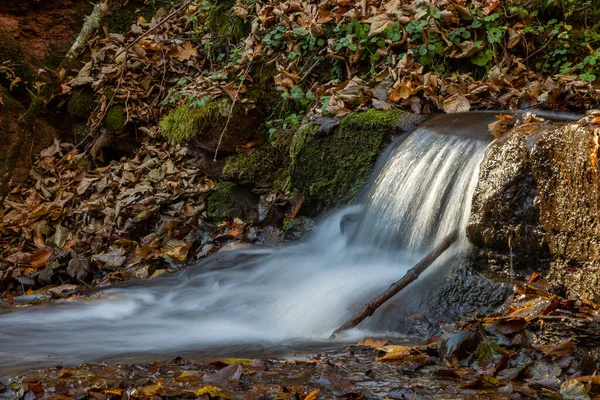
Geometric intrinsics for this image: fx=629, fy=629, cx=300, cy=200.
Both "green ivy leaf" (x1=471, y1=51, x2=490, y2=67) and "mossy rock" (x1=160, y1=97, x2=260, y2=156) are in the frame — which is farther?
"mossy rock" (x1=160, y1=97, x2=260, y2=156)

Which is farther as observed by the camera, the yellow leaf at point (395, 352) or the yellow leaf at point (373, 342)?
the yellow leaf at point (373, 342)

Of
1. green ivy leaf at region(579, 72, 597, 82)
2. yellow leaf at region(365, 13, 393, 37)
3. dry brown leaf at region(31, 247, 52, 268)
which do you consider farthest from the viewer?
dry brown leaf at region(31, 247, 52, 268)

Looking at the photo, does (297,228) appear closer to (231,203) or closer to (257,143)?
(231,203)

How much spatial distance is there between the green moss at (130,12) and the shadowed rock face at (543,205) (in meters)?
7.02

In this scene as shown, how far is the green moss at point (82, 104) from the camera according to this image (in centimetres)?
835

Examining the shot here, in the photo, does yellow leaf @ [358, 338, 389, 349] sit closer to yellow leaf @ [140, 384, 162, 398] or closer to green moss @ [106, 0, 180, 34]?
yellow leaf @ [140, 384, 162, 398]

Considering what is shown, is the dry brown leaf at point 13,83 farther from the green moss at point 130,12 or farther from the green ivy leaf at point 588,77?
the green ivy leaf at point 588,77

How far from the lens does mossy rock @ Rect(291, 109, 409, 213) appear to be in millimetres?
5125

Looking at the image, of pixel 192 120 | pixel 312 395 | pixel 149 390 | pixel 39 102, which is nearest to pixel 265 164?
pixel 192 120

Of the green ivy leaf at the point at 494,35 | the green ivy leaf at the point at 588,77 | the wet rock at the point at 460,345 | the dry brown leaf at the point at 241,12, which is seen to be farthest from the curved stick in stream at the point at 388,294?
the dry brown leaf at the point at 241,12

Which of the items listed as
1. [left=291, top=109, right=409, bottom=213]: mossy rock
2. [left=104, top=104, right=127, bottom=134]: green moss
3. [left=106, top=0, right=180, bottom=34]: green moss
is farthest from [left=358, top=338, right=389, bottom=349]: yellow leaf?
[left=106, top=0, right=180, bottom=34]: green moss

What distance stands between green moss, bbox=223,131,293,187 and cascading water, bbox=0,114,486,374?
1.20 metres

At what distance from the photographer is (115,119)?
803 centimetres

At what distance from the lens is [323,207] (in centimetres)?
545
